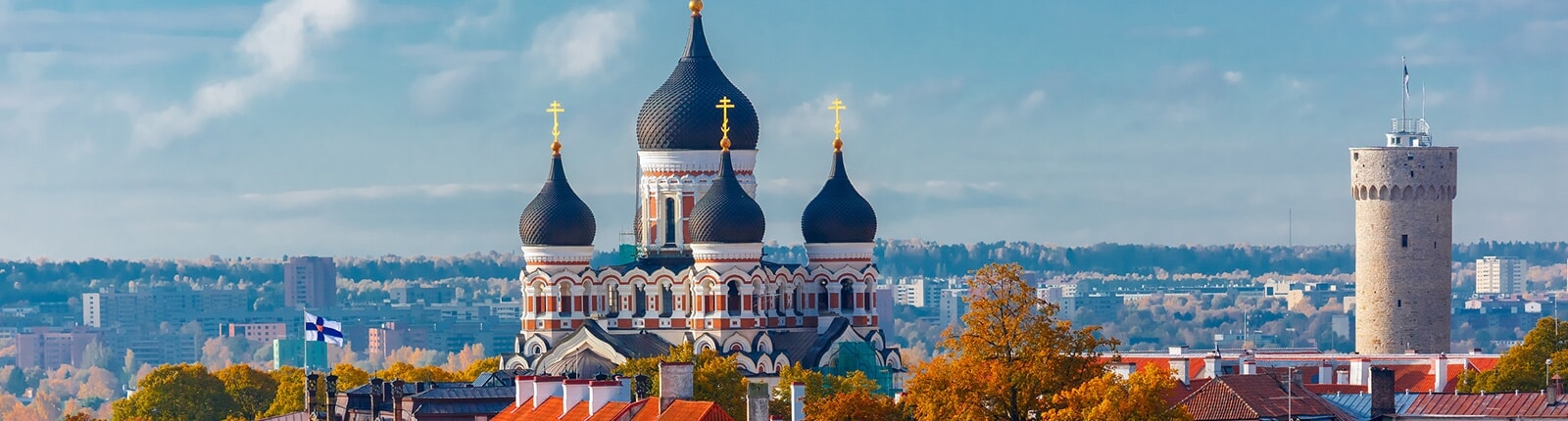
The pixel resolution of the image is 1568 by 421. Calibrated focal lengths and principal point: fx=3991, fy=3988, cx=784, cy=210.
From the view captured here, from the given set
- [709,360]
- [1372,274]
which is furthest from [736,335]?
[1372,274]

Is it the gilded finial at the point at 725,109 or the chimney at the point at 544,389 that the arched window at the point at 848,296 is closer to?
the gilded finial at the point at 725,109

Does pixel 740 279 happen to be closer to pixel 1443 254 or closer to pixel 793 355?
pixel 793 355

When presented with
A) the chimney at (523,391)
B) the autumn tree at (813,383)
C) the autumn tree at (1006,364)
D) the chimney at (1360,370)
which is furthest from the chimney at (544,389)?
the chimney at (1360,370)

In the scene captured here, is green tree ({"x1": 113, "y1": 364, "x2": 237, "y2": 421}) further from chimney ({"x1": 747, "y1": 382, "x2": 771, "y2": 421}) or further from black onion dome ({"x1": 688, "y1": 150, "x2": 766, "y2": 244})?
chimney ({"x1": 747, "y1": 382, "x2": 771, "y2": 421})

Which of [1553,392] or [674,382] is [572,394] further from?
[1553,392]

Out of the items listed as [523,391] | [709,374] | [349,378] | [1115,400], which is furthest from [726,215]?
[1115,400]

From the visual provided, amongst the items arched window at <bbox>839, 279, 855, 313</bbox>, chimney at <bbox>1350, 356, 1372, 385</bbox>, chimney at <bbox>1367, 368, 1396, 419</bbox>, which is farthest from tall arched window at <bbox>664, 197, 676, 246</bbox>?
chimney at <bbox>1367, 368, 1396, 419</bbox>

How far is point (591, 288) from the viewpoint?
10381cm

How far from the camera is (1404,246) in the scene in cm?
12050

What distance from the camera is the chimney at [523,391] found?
72125 mm

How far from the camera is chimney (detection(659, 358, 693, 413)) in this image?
213 ft

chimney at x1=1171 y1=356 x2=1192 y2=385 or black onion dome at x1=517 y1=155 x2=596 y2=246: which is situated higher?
black onion dome at x1=517 y1=155 x2=596 y2=246

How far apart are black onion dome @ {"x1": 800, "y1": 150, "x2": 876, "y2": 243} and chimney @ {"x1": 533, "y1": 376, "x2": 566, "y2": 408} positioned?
106ft

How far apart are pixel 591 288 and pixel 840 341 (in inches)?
263
